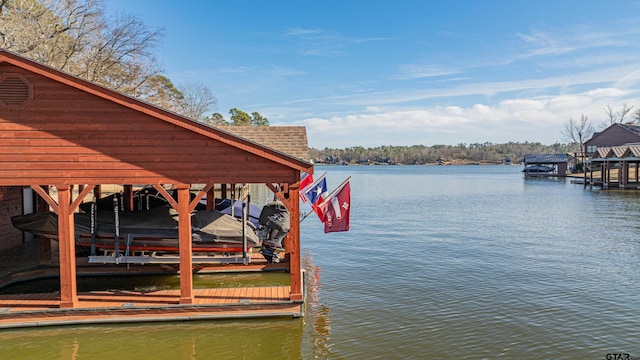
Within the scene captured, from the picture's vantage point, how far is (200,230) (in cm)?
1318

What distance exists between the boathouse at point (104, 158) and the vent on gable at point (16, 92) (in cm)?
2

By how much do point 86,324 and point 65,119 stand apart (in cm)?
462

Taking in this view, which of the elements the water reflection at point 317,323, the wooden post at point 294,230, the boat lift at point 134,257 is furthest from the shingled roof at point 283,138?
the water reflection at point 317,323

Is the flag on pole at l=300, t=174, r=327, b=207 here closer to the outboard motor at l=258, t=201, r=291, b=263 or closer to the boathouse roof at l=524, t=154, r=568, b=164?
the outboard motor at l=258, t=201, r=291, b=263

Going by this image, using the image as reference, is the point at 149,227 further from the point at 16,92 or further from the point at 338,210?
the point at 338,210

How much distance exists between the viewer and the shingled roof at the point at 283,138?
1300cm

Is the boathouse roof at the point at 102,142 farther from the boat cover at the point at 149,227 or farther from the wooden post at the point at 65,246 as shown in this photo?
the boat cover at the point at 149,227

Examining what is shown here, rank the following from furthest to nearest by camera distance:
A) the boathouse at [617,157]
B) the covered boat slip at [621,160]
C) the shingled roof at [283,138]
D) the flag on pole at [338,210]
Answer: the boathouse at [617,157] < the covered boat slip at [621,160] < the shingled roof at [283,138] < the flag on pole at [338,210]

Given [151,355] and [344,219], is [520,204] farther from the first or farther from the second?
[151,355]

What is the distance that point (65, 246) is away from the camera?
10.1 m

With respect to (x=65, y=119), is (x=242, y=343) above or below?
below

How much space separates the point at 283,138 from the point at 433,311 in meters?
6.61

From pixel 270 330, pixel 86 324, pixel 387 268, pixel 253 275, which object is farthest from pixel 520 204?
pixel 86 324

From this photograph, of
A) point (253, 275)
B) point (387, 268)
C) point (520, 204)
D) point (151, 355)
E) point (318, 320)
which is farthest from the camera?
point (520, 204)
